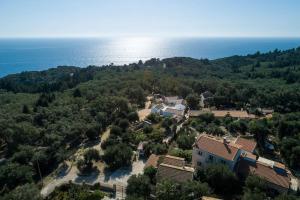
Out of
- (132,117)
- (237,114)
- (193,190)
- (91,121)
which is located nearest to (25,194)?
(193,190)

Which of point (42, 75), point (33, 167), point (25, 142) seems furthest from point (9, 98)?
point (42, 75)

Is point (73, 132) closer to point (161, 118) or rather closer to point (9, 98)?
point (161, 118)

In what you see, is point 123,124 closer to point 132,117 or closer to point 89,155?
point 132,117

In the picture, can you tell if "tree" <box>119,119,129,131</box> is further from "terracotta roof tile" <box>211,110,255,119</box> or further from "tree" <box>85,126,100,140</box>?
"terracotta roof tile" <box>211,110,255,119</box>

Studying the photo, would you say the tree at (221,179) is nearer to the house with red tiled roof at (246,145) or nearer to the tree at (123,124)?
the house with red tiled roof at (246,145)

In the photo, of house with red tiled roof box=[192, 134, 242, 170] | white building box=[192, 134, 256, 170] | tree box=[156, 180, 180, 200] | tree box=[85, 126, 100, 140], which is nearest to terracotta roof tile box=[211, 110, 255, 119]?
white building box=[192, 134, 256, 170]

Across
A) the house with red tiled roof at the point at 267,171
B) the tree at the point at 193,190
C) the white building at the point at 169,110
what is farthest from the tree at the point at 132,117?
the tree at the point at 193,190
